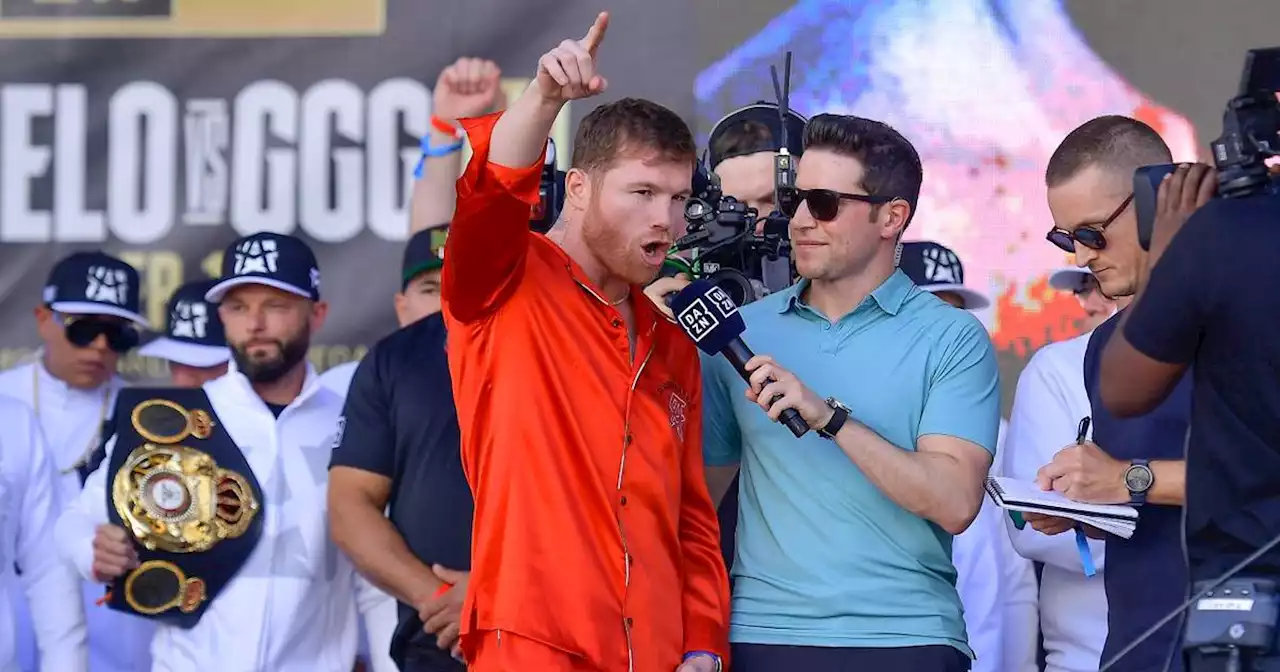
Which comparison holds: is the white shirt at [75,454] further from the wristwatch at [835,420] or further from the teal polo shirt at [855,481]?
the wristwatch at [835,420]

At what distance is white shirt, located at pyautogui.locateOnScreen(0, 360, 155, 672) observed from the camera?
580cm

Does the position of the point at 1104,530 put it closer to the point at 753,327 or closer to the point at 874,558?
the point at 874,558

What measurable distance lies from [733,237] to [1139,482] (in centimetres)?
107

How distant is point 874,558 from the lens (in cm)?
348

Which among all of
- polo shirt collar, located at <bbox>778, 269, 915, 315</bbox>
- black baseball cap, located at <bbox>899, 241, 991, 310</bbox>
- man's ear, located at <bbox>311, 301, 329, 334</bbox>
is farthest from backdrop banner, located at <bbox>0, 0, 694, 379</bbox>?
polo shirt collar, located at <bbox>778, 269, 915, 315</bbox>

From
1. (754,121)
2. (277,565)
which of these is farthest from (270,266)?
(754,121)

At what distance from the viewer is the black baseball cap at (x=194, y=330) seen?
231 inches

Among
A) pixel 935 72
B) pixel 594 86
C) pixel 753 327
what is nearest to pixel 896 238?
pixel 753 327

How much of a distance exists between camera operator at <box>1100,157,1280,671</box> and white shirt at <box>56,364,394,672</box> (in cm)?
285

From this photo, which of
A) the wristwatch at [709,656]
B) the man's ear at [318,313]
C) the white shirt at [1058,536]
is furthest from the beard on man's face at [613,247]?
the man's ear at [318,313]

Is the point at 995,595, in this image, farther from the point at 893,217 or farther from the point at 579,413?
the point at 579,413

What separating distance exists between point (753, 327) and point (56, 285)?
315 centimetres

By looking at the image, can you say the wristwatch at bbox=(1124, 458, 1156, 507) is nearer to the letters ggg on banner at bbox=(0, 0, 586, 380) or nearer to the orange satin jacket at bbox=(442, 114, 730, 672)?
the orange satin jacket at bbox=(442, 114, 730, 672)

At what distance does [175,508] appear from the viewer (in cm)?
496
